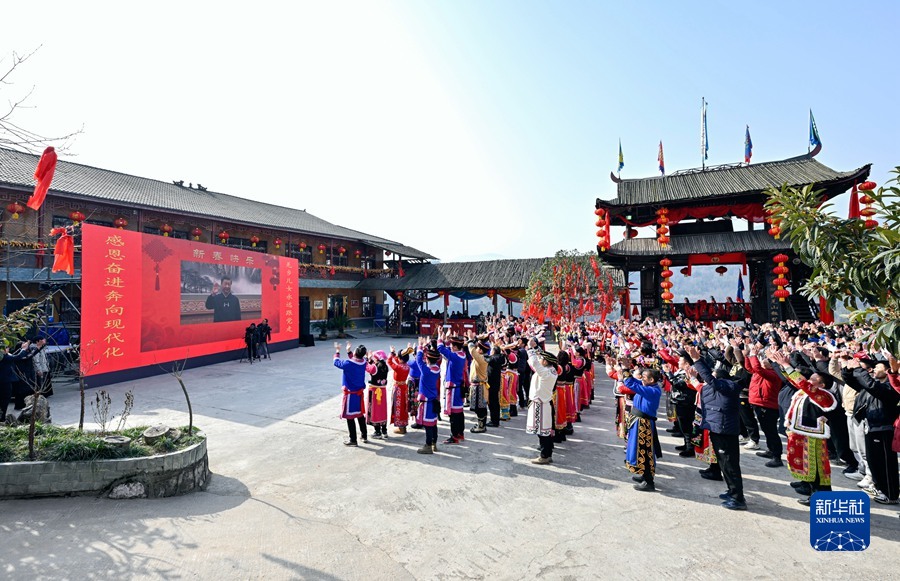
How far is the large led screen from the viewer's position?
10.0 meters

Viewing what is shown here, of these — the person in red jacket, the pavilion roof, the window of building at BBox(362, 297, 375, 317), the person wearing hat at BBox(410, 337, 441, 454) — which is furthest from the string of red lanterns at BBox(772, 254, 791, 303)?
the window of building at BBox(362, 297, 375, 317)

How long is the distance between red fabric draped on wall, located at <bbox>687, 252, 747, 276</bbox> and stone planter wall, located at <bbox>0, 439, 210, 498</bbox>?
667 inches

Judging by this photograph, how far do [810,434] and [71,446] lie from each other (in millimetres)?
7782

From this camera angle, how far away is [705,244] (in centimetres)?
1648

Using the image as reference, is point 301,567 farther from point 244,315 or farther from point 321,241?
point 321,241

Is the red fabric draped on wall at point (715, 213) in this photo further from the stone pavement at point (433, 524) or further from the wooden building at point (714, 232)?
the stone pavement at point (433, 524)

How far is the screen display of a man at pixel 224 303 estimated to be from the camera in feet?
45.3

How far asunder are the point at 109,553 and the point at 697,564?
4665 millimetres

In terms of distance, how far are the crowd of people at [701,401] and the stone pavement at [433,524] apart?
1.03 feet

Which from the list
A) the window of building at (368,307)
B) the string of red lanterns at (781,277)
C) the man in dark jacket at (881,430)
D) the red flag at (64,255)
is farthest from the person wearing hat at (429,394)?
the window of building at (368,307)

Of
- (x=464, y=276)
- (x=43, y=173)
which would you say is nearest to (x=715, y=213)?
(x=464, y=276)

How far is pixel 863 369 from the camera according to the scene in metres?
4.87

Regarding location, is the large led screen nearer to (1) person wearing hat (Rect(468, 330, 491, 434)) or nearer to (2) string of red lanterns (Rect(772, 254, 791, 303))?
(1) person wearing hat (Rect(468, 330, 491, 434))

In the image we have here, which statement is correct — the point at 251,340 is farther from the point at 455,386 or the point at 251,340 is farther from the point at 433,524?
the point at 433,524
